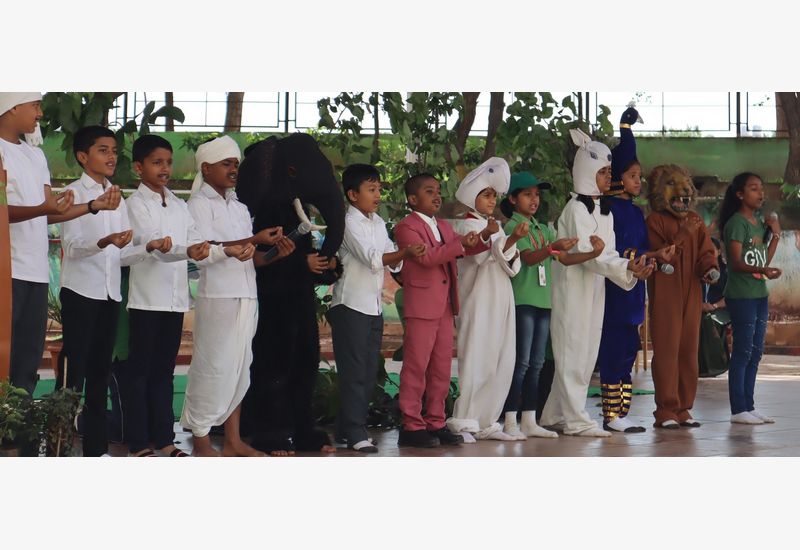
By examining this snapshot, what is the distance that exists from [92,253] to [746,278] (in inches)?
175

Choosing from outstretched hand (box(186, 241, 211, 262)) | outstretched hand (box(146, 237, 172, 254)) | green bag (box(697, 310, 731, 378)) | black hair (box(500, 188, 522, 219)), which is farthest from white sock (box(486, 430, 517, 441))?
green bag (box(697, 310, 731, 378))

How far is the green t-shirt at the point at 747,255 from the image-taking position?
335 inches

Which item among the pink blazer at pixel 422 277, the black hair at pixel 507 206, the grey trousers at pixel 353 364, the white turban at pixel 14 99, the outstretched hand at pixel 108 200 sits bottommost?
the grey trousers at pixel 353 364

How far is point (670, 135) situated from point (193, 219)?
42.9ft

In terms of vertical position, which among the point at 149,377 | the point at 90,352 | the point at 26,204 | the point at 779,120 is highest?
the point at 779,120

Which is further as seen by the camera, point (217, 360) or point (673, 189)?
point (673, 189)

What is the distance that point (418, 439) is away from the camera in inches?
284

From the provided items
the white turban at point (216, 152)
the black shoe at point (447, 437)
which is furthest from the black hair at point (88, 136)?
the black shoe at point (447, 437)

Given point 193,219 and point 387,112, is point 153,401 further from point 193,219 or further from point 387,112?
point 387,112

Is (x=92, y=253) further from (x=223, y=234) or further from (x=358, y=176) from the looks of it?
(x=358, y=176)

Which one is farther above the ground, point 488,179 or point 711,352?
point 488,179

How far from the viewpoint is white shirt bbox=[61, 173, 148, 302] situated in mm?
6285

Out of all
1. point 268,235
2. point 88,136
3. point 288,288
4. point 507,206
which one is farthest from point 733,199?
point 88,136

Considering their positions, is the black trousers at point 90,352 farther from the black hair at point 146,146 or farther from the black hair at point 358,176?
the black hair at point 358,176
